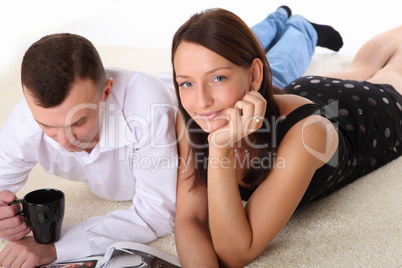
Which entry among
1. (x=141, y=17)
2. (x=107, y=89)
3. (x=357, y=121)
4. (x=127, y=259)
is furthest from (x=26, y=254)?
(x=141, y=17)

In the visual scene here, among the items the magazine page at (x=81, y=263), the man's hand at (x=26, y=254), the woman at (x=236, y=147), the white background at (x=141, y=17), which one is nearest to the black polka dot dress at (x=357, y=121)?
the woman at (x=236, y=147)

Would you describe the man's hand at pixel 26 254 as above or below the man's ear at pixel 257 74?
below

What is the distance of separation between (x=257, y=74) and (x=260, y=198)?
343mm

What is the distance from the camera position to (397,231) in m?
1.54

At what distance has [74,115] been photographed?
54.1 inches

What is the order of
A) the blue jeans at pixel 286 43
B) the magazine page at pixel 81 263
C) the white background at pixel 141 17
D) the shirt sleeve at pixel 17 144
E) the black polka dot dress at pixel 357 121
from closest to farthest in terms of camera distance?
the magazine page at pixel 81 263 < the shirt sleeve at pixel 17 144 < the black polka dot dress at pixel 357 121 < the blue jeans at pixel 286 43 < the white background at pixel 141 17

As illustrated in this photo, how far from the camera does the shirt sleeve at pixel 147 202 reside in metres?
1.49

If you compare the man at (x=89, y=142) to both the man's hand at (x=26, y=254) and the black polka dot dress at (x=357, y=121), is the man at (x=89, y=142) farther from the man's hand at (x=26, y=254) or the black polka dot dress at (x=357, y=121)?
the black polka dot dress at (x=357, y=121)

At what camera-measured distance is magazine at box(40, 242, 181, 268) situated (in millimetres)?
1358

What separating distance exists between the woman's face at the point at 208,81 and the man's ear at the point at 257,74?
0.03 metres

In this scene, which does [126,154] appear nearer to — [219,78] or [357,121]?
[219,78]

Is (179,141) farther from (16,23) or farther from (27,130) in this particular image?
(16,23)

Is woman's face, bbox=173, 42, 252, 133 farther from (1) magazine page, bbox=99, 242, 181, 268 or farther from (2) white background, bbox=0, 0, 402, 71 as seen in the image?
(2) white background, bbox=0, 0, 402, 71

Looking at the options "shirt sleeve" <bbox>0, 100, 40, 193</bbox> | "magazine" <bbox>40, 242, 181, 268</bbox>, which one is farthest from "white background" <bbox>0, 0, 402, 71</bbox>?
"magazine" <bbox>40, 242, 181, 268</bbox>
